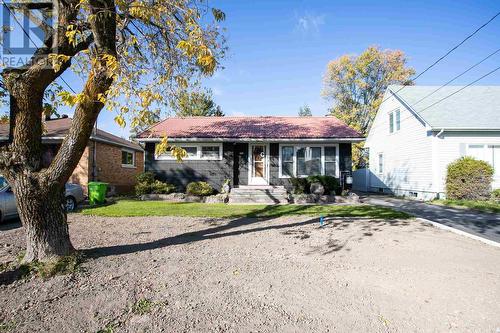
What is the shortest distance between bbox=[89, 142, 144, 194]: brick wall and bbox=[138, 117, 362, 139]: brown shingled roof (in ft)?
13.2

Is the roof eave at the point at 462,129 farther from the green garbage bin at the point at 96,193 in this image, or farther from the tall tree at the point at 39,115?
the green garbage bin at the point at 96,193

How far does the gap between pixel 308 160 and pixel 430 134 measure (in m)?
6.91

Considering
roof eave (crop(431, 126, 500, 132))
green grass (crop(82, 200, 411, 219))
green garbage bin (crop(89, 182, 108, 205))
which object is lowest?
green grass (crop(82, 200, 411, 219))

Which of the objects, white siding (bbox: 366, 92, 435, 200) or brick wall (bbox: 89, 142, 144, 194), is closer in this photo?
white siding (bbox: 366, 92, 435, 200)

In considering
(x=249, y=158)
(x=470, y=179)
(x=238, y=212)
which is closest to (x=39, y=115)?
(x=238, y=212)

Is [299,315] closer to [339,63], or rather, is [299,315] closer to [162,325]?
[162,325]

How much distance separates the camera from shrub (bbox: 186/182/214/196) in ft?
44.5

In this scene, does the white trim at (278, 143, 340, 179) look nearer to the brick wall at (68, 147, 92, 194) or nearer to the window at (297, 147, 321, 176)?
the window at (297, 147, 321, 176)

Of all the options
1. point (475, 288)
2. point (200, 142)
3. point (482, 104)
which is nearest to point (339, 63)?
point (482, 104)

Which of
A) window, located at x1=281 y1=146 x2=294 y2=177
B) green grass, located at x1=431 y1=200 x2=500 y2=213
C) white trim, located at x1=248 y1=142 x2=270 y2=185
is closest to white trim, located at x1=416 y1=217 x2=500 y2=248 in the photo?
green grass, located at x1=431 y1=200 x2=500 y2=213

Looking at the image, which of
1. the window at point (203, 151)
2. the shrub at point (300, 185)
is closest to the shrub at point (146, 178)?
the window at point (203, 151)

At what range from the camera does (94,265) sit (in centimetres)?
462

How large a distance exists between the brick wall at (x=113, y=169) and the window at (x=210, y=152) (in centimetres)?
671

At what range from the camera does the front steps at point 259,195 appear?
1321 cm
